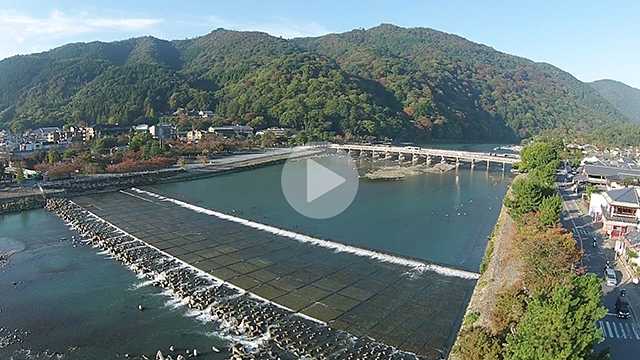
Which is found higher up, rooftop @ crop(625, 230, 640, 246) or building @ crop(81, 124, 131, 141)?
building @ crop(81, 124, 131, 141)

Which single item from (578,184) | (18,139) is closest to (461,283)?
(578,184)

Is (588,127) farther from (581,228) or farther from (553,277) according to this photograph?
(553,277)

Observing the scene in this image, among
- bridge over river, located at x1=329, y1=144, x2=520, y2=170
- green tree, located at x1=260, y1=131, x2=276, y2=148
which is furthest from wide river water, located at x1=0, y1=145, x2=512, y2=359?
green tree, located at x1=260, y1=131, x2=276, y2=148

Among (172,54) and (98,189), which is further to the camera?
(172,54)

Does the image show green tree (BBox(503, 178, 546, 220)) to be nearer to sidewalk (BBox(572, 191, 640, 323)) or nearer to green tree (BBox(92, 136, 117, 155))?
sidewalk (BBox(572, 191, 640, 323))

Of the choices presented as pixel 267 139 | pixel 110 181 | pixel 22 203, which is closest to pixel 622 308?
pixel 22 203

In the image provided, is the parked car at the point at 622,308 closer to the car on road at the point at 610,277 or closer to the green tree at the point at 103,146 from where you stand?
the car on road at the point at 610,277
